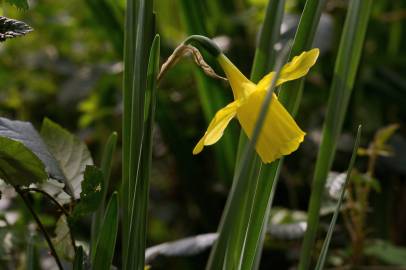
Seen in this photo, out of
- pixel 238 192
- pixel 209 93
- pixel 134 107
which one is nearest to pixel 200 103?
pixel 209 93

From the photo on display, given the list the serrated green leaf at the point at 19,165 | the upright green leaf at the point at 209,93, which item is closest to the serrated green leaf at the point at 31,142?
the serrated green leaf at the point at 19,165

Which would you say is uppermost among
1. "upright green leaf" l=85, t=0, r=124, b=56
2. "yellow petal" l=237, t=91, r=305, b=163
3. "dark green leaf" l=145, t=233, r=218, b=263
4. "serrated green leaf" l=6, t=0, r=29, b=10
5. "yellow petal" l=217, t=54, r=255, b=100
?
"serrated green leaf" l=6, t=0, r=29, b=10

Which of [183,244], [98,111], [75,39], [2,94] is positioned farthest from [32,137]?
[75,39]

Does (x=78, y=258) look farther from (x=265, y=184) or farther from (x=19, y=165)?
(x=265, y=184)

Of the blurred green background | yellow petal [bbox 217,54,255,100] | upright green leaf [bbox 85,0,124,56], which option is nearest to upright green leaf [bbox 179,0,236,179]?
the blurred green background

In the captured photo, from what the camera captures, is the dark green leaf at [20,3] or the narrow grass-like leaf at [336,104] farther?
the narrow grass-like leaf at [336,104]

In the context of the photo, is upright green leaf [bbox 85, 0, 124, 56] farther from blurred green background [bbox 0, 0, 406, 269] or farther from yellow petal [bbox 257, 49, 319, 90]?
yellow petal [bbox 257, 49, 319, 90]

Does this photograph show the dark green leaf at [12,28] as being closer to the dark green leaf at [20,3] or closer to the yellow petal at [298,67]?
the dark green leaf at [20,3]
